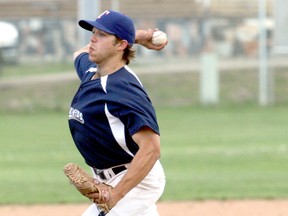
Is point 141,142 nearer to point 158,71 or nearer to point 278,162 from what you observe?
point 278,162

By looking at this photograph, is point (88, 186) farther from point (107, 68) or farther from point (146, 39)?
point (146, 39)

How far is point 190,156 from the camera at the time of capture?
13.2 metres

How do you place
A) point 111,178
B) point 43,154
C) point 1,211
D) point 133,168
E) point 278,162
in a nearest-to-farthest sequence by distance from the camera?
1. point 133,168
2. point 111,178
3. point 1,211
4. point 278,162
5. point 43,154

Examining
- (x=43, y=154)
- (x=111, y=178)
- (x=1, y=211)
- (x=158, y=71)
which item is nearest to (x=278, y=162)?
(x=43, y=154)

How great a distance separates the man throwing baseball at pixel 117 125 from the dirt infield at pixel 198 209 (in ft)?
12.4

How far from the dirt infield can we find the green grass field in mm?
319

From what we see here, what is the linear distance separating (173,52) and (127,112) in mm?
16712

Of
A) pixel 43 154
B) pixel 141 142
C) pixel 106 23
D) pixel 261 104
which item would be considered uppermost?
pixel 106 23

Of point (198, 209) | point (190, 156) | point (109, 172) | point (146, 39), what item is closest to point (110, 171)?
point (109, 172)

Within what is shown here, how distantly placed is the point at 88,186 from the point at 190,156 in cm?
816

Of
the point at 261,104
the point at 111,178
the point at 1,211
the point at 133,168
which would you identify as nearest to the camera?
the point at 133,168

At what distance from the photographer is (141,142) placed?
5141mm

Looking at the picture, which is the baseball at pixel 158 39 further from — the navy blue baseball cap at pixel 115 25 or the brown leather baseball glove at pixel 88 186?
the brown leather baseball glove at pixel 88 186

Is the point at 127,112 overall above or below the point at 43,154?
above
